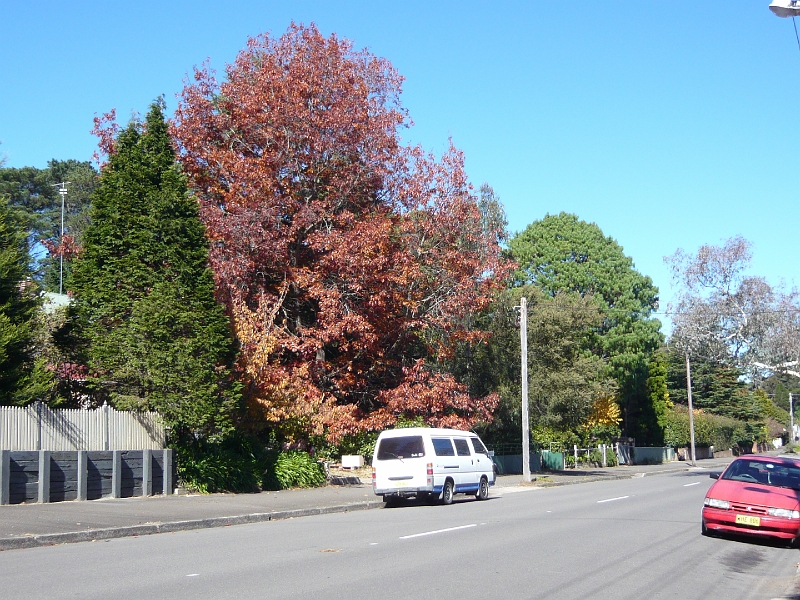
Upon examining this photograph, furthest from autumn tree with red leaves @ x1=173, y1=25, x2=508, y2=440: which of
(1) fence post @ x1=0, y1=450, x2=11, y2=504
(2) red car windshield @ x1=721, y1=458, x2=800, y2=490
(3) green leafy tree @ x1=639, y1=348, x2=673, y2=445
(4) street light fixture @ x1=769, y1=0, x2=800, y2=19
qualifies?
(3) green leafy tree @ x1=639, y1=348, x2=673, y2=445

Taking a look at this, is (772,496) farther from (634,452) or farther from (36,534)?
(634,452)

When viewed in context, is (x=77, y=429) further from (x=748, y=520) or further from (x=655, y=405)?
(x=655, y=405)

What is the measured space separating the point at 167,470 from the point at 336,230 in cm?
1191

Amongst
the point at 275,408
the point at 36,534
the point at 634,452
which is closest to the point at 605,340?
the point at 634,452

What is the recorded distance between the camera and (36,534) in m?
13.7

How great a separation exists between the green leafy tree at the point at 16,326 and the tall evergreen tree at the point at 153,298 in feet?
4.09

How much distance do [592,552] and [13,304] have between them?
1444 centimetres

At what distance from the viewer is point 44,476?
18312mm

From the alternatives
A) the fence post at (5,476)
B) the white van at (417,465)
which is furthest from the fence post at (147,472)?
the white van at (417,465)

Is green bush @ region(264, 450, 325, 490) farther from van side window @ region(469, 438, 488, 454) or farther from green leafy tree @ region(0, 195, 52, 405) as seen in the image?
green leafy tree @ region(0, 195, 52, 405)

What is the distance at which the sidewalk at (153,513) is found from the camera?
46.6ft

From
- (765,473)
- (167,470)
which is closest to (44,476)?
(167,470)

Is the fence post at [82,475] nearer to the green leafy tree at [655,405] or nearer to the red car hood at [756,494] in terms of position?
the red car hood at [756,494]

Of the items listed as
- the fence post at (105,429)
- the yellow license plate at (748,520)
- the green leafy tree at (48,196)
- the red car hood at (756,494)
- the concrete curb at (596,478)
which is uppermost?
the green leafy tree at (48,196)
